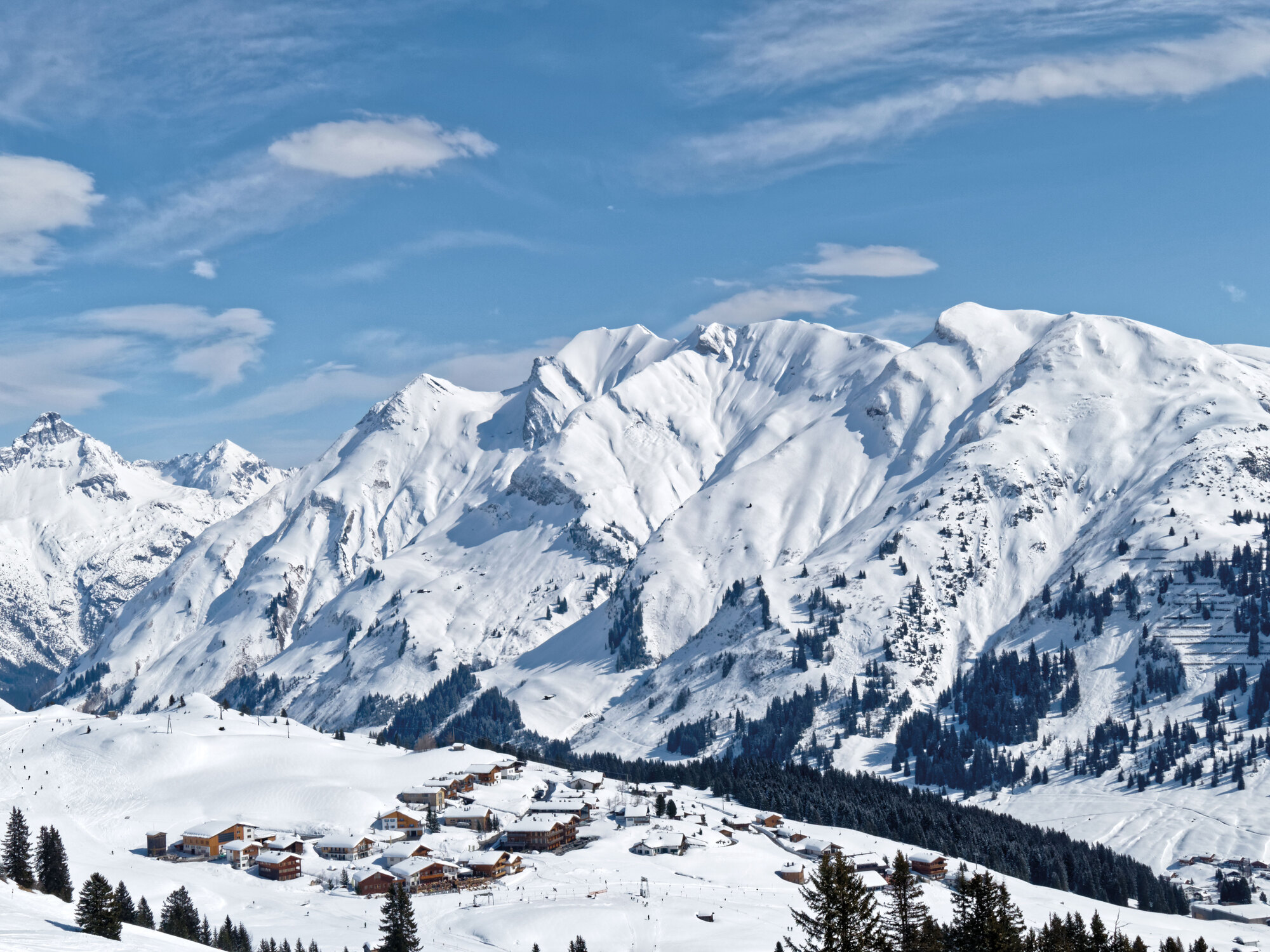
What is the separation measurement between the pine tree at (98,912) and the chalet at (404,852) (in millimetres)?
63896

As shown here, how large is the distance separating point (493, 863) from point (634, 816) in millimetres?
35003

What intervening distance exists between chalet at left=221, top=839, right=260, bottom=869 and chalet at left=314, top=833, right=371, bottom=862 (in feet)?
27.1

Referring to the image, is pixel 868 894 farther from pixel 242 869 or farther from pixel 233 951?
pixel 242 869

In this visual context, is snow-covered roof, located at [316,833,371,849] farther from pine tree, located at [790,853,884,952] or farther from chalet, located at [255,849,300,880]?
pine tree, located at [790,853,884,952]

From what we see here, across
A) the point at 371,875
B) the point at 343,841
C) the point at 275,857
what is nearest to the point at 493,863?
the point at 371,875

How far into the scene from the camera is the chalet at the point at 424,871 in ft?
512

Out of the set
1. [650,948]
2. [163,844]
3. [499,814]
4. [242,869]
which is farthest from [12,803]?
[650,948]

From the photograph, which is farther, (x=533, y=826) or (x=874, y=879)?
(x=533, y=826)

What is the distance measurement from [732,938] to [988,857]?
76.0 m

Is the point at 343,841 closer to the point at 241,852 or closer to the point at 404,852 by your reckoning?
the point at 241,852

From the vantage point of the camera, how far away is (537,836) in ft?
583

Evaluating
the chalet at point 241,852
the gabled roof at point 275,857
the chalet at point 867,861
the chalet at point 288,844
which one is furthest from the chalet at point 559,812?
the chalet at point 867,861

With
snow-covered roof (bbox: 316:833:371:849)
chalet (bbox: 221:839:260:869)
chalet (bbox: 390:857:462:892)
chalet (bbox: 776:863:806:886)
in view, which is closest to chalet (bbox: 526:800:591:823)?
snow-covered roof (bbox: 316:833:371:849)

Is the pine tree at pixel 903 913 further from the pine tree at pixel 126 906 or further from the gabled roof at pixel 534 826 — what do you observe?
the gabled roof at pixel 534 826
